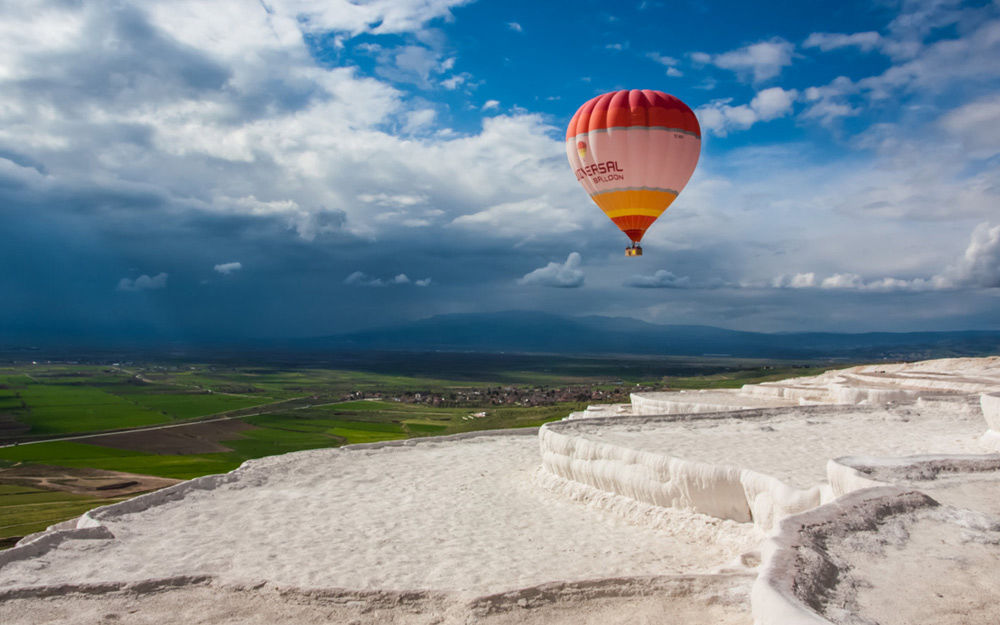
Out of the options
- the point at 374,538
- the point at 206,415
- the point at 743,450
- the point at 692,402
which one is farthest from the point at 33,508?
the point at 206,415

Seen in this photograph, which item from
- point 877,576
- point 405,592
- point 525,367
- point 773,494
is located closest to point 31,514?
point 405,592

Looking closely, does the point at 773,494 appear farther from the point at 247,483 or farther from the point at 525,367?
the point at 525,367

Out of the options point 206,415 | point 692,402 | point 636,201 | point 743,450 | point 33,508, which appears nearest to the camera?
point 743,450

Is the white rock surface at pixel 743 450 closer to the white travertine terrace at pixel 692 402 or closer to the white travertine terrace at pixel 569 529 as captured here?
the white travertine terrace at pixel 569 529

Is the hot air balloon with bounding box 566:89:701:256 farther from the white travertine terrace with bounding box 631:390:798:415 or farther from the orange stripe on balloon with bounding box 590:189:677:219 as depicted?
the white travertine terrace with bounding box 631:390:798:415

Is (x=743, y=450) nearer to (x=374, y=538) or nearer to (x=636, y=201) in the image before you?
(x=374, y=538)
